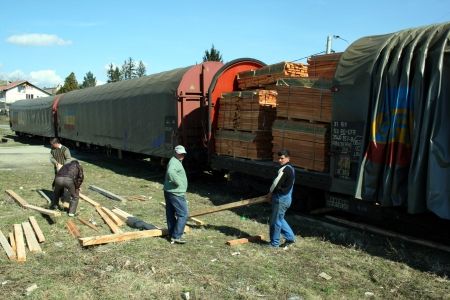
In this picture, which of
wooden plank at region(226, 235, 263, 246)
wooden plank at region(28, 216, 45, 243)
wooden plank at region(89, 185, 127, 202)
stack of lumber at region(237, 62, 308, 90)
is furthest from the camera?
wooden plank at region(89, 185, 127, 202)

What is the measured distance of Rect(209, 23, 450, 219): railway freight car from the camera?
6.41m

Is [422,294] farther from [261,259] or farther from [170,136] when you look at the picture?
[170,136]

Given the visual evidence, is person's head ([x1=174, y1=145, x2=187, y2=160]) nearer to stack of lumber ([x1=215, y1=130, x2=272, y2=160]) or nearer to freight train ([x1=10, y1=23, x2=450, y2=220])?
freight train ([x1=10, y1=23, x2=450, y2=220])

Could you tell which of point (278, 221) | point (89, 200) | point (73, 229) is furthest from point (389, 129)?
point (89, 200)

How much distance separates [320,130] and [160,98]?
A: 24.3ft

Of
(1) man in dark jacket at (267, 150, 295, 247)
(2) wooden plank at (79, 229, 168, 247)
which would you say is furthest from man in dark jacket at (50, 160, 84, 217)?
(1) man in dark jacket at (267, 150, 295, 247)

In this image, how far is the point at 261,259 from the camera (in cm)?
674

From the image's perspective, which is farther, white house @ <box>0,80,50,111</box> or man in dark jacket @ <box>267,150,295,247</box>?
white house @ <box>0,80,50,111</box>

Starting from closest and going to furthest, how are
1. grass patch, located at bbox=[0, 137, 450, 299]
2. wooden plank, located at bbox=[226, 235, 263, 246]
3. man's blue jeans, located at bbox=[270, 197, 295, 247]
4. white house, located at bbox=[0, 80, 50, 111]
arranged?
grass patch, located at bbox=[0, 137, 450, 299], man's blue jeans, located at bbox=[270, 197, 295, 247], wooden plank, located at bbox=[226, 235, 263, 246], white house, located at bbox=[0, 80, 50, 111]

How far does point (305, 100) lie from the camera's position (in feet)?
29.0

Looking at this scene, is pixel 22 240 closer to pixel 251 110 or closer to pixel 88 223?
pixel 88 223

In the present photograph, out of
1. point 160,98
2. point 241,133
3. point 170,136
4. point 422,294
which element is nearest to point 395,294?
point 422,294

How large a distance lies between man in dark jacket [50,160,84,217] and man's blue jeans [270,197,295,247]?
4533 mm

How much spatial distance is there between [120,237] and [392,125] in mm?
4689
